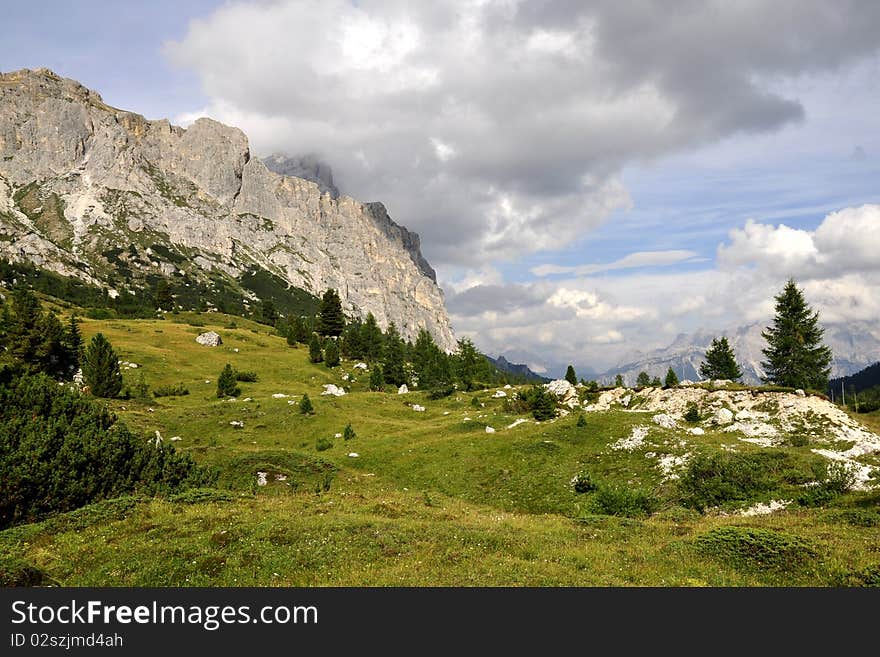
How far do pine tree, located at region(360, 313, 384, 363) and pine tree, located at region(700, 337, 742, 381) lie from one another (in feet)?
233

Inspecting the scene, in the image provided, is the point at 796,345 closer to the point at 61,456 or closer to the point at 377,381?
the point at 377,381

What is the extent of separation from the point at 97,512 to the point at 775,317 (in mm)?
88804

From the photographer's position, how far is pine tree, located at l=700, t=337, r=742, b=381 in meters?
91.7

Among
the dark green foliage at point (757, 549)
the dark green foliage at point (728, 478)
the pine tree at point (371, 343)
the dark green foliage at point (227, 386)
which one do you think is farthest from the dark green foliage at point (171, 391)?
the dark green foliage at point (757, 549)

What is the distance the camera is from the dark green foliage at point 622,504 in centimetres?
2462

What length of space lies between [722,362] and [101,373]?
331 ft

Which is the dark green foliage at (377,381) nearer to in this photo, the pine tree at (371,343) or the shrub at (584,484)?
the pine tree at (371,343)

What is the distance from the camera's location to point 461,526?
19.2m

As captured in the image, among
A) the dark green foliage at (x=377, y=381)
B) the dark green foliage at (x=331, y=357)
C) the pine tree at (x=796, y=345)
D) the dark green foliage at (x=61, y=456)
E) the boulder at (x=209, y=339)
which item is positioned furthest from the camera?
the boulder at (x=209, y=339)

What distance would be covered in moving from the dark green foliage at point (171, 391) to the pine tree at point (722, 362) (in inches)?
3574

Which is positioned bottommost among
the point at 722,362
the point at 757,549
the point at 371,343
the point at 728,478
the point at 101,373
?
the point at 757,549

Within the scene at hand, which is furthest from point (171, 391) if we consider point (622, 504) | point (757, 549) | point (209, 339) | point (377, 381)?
point (757, 549)

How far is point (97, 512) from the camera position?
19.0 m

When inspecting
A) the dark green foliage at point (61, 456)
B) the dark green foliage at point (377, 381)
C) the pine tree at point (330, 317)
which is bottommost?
the dark green foliage at point (61, 456)
